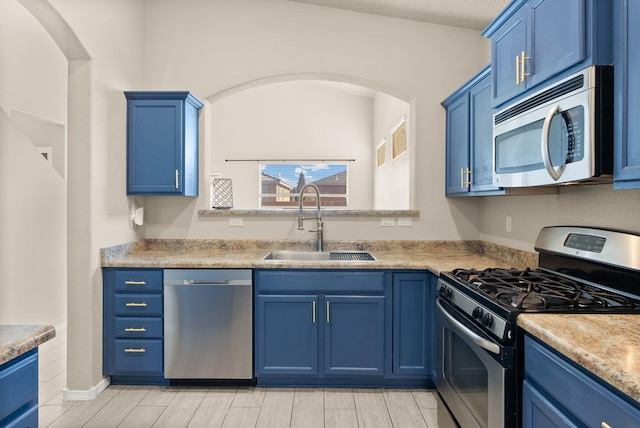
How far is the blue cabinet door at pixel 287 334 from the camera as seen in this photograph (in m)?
2.67

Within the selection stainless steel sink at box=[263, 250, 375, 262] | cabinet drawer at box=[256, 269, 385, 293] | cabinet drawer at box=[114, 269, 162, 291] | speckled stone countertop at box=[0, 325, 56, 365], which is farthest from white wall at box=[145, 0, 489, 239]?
speckled stone countertop at box=[0, 325, 56, 365]

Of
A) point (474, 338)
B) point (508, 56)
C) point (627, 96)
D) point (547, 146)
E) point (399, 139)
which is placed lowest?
point (474, 338)

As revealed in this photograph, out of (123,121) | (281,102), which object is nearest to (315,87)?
(281,102)

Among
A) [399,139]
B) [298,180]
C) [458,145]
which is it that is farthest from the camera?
[298,180]

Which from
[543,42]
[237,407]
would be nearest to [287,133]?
[237,407]

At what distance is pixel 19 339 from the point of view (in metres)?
1.05

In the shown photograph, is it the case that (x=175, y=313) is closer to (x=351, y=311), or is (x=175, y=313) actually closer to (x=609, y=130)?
(x=351, y=311)

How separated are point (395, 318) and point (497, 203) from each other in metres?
1.17

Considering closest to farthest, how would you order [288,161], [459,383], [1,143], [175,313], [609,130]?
[609,130]
[459,383]
[175,313]
[1,143]
[288,161]

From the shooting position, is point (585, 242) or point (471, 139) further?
point (471, 139)

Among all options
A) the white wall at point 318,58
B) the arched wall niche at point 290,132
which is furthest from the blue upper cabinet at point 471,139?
the arched wall niche at point 290,132

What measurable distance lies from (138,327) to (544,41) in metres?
2.80

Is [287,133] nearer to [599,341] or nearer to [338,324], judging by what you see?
[338,324]

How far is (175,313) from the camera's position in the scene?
2666 millimetres
